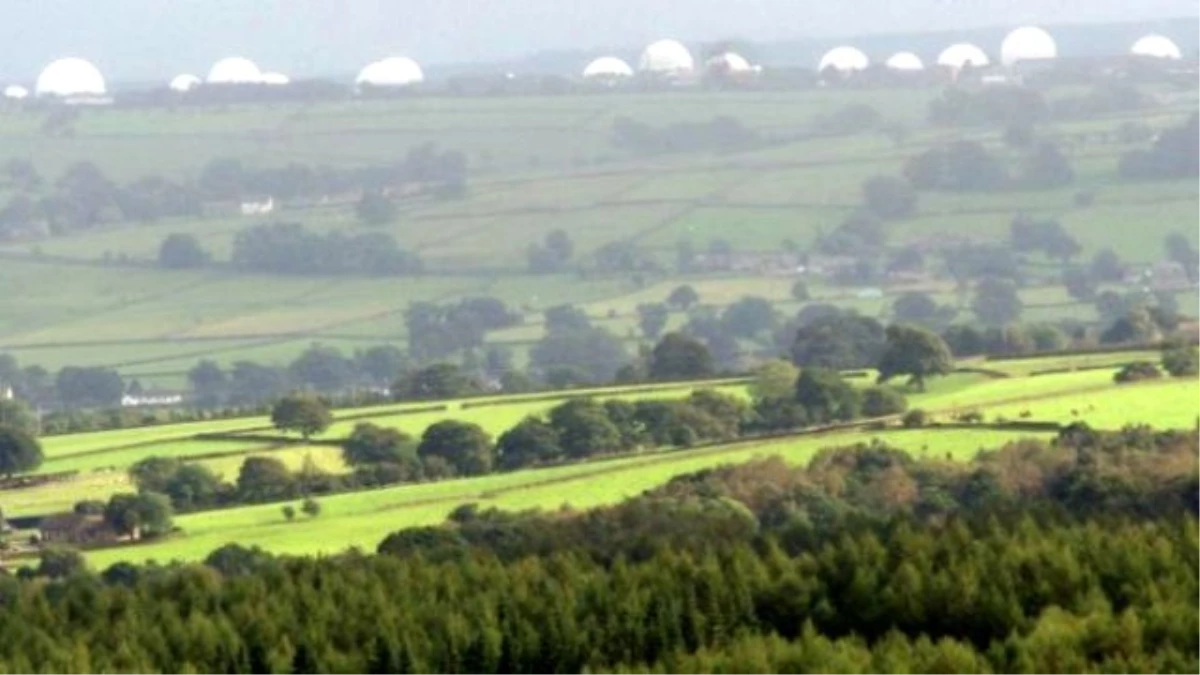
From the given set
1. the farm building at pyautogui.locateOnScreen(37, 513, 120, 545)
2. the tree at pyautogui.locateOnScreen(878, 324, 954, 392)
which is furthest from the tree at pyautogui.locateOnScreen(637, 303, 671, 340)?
the farm building at pyautogui.locateOnScreen(37, 513, 120, 545)

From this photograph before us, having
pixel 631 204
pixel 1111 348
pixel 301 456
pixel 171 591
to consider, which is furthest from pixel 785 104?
pixel 171 591

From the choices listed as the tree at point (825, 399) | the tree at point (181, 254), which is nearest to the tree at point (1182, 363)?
the tree at point (825, 399)

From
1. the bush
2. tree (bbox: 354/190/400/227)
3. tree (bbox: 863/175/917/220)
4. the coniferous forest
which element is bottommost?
the coniferous forest

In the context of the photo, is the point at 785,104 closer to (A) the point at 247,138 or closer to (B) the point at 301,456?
(A) the point at 247,138

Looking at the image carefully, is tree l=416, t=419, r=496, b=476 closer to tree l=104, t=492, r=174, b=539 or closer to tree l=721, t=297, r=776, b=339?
tree l=104, t=492, r=174, b=539

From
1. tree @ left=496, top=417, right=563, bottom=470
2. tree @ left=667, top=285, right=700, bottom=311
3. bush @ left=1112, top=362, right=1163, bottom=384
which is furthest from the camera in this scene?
tree @ left=667, top=285, right=700, bottom=311

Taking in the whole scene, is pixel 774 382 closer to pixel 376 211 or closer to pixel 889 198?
pixel 889 198
